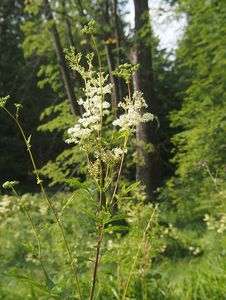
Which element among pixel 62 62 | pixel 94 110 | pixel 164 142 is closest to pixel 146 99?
pixel 164 142

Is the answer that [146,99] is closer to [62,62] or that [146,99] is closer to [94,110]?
[62,62]

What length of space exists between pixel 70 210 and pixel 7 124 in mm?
11377

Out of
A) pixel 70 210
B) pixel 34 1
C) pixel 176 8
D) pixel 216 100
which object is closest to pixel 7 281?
pixel 70 210

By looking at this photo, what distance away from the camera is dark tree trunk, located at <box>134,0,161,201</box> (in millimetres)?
7023

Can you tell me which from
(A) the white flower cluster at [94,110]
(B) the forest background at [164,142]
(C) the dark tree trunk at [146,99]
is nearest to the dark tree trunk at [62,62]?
(B) the forest background at [164,142]

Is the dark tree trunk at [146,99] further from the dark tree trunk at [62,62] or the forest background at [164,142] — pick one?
the dark tree trunk at [62,62]

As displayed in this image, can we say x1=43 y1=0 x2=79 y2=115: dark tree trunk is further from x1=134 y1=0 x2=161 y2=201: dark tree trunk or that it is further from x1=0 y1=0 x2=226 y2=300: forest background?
x1=134 y1=0 x2=161 y2=201: dark tree trunk

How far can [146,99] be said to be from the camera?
7.25m

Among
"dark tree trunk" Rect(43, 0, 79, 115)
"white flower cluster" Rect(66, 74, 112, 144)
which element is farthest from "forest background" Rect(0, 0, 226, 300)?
"white flower cluster" Rect(66, 74, 112, 144)

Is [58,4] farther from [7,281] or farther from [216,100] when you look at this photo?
[7,281]

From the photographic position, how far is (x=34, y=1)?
780cm

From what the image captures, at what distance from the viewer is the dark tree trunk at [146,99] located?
7.02m

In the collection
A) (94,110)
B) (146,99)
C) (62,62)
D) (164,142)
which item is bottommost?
(164,142)

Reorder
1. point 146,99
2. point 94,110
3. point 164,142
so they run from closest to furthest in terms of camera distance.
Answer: point 94,110
point 146,99
point 164,142
